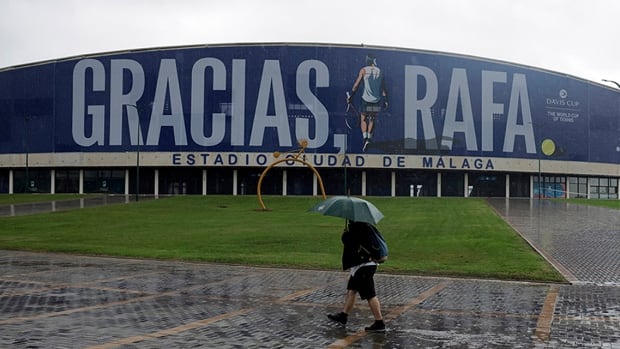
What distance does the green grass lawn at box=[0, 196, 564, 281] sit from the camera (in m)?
17.5

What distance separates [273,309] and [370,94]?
61.5m

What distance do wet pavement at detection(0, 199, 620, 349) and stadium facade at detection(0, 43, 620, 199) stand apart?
52917 mm

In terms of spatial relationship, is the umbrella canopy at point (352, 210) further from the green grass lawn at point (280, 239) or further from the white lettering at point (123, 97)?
the white lettering at point (123, 97)

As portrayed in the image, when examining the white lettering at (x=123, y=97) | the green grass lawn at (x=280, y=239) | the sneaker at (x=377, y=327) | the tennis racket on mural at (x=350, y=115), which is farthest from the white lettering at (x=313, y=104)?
the sneaker at (x=377, y=327)

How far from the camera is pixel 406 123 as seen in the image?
7175 cm

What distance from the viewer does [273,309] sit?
432 inches

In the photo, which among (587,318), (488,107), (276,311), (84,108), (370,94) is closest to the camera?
(587,318)

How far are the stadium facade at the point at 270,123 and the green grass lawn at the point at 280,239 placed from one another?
104ft

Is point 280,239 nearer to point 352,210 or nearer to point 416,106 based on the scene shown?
point 352,210

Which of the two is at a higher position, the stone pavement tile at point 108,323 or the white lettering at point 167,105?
the white lettering at point 167,105

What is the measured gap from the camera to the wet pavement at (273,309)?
870 centimetres

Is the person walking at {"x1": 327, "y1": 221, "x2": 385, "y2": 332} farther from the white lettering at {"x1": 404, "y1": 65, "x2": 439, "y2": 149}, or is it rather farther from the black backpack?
the white lettering at {"x1": 404, "y1": 65, "x2": 439, "y2": 149}

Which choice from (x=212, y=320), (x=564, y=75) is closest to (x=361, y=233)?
(x=212, y=320)

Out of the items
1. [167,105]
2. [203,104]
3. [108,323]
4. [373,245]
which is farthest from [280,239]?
[167,105]
